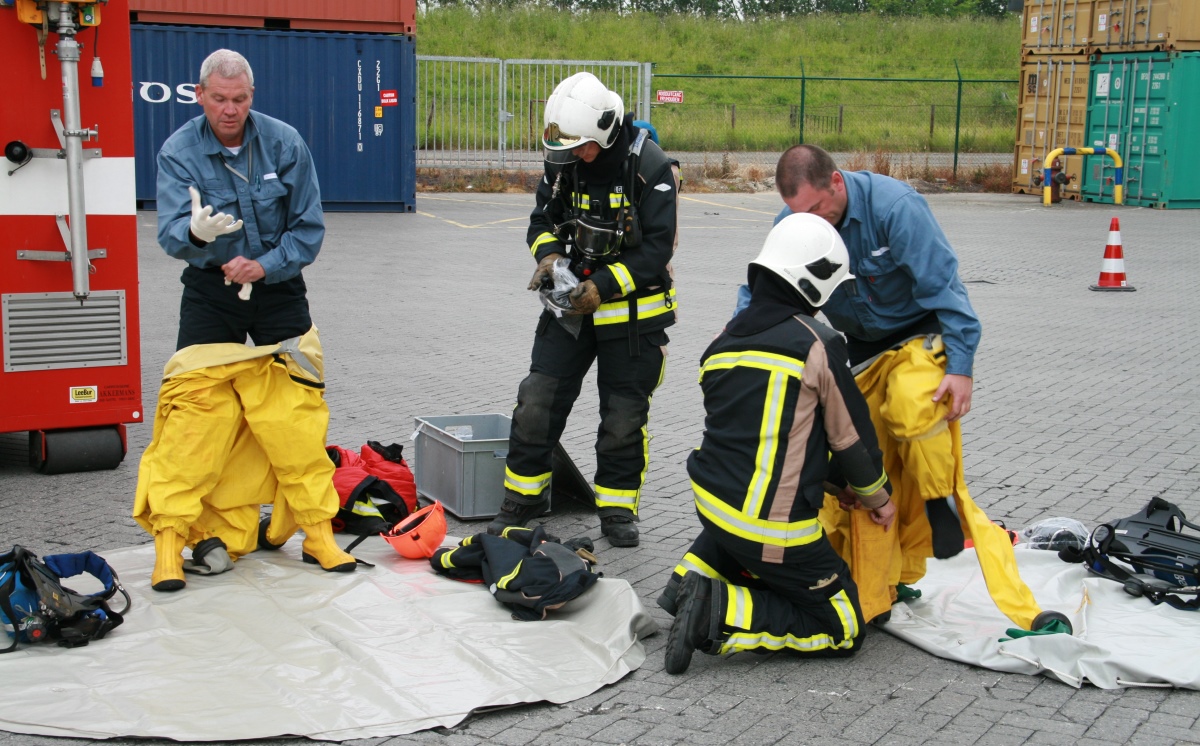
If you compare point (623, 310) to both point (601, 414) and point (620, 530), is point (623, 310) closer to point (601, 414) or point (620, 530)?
point (601, 414)

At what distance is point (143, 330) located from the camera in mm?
10227

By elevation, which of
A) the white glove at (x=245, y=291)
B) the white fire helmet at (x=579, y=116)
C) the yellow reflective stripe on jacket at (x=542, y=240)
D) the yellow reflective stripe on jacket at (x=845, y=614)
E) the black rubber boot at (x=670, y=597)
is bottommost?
the black rubber boot at (x=670, y=597)

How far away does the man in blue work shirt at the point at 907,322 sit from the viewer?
434cm

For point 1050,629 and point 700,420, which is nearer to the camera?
point 1050,629

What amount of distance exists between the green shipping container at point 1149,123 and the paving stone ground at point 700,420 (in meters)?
2.68

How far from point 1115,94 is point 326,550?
20.7 m

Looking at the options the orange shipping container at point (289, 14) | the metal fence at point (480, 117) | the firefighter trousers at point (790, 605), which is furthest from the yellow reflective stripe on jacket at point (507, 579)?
the metal fence at point (480, 117)

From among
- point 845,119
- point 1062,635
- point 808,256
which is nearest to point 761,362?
point 808,256

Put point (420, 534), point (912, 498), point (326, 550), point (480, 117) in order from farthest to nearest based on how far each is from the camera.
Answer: point (480, 117)
point (420, 534)
point (326, 550)
point (912, 498)

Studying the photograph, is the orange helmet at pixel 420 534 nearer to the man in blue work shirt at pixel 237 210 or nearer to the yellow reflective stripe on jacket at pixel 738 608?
the man in blue work shirt at pixel 237 210

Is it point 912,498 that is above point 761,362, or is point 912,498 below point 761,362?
below

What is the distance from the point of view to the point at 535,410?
5520 mm

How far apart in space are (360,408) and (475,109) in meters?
20.2

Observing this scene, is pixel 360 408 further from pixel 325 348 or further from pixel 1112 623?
pixel 1112 623
